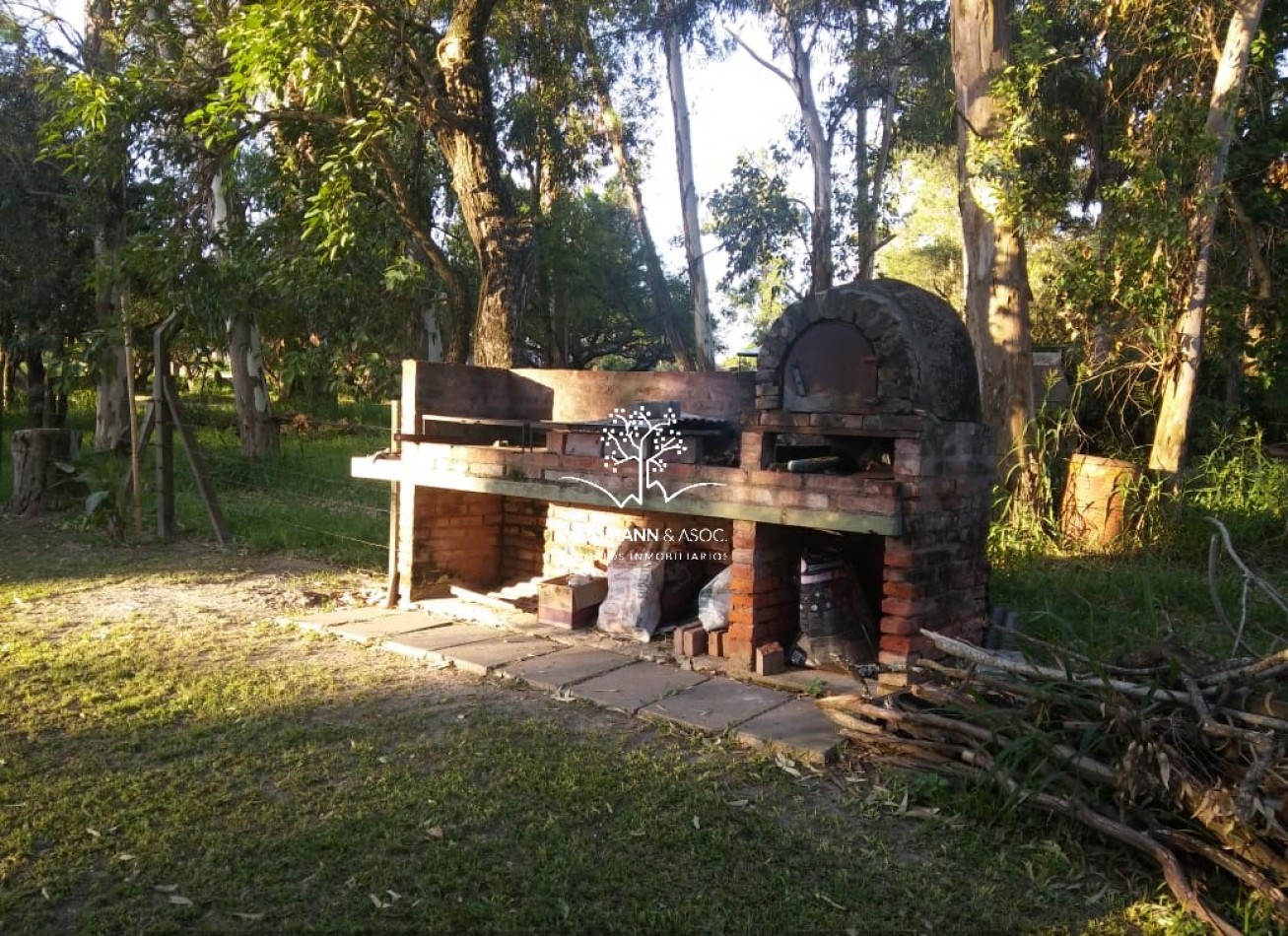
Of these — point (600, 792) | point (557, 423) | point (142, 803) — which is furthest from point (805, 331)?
point (142, 803)

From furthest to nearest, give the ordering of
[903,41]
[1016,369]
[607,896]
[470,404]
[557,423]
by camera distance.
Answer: [903,41] → [1016,369] → [470,404] → [557,423] → [607,896]

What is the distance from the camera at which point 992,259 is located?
8.89m

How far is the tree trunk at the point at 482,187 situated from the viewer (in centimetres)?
830

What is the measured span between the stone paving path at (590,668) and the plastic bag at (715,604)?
31 cm

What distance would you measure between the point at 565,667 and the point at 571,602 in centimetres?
79

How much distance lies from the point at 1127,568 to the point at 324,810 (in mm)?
6084

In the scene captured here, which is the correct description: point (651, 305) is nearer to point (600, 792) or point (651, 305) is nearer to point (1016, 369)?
point (1016, 369)

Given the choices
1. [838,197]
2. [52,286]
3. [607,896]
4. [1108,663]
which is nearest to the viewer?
[607,896]

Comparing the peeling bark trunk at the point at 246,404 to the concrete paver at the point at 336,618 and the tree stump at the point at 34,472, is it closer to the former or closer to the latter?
the tree stump at the point at 34,472

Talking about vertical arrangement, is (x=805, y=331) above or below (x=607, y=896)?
above

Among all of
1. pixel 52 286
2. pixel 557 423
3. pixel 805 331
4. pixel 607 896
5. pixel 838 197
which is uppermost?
pixel 838 197

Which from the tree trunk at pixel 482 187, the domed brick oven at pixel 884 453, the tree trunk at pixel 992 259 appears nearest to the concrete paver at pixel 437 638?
the domed brick oven at pixel 884 453

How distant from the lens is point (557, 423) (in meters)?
5.79

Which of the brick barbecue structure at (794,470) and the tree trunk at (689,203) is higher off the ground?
the tree trunk at (689,203)
